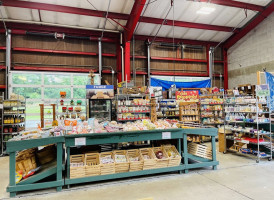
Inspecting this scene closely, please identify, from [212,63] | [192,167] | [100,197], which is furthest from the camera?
[212,63]

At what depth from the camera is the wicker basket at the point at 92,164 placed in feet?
11.6

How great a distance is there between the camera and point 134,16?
8766 millimetres

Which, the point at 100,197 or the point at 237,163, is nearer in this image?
the point at 100,197

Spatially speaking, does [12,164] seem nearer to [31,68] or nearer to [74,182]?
[74,182]

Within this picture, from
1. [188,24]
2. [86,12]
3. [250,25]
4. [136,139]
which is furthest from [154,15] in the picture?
[136,139]


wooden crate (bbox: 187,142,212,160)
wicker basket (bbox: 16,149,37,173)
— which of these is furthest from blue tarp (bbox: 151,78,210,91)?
wicker basket (bbox: 16,149,37,173)

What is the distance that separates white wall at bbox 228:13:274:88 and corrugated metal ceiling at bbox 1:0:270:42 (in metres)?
0.96

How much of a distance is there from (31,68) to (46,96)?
1481 millimetres

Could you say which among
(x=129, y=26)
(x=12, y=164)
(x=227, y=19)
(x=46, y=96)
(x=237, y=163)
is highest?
(x=227, y=19)

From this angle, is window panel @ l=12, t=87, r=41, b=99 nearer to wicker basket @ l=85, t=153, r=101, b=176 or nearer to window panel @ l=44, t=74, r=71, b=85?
window panel @ l=44, t=74, r=71, b=85

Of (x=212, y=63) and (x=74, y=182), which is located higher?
(x=212, y=63)

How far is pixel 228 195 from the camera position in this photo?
Answer: 10.2ft

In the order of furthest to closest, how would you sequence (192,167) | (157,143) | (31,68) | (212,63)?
(212,63) < (31,68) < (157,143) < (192,167)

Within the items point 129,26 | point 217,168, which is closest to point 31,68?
point 129,26
